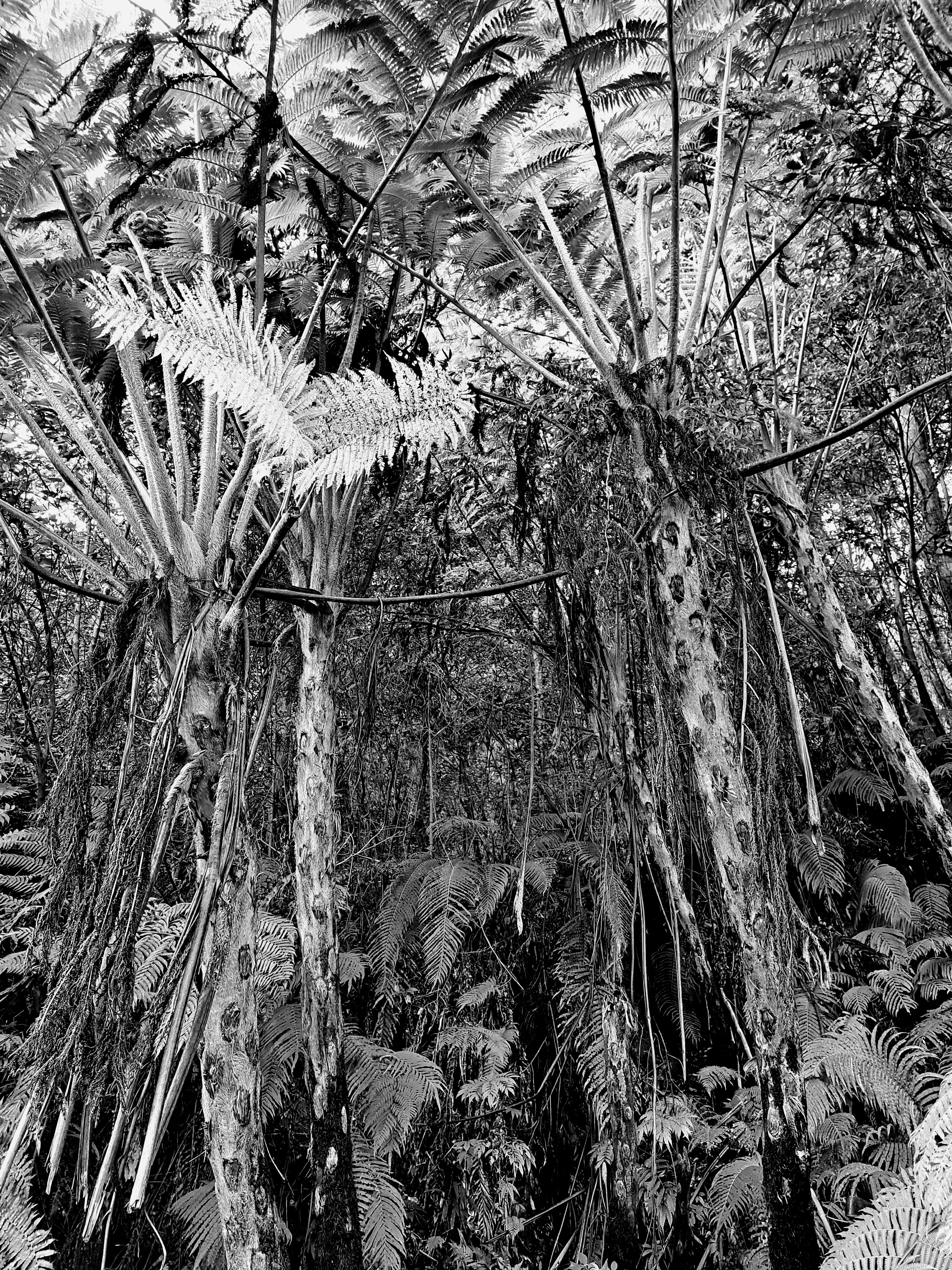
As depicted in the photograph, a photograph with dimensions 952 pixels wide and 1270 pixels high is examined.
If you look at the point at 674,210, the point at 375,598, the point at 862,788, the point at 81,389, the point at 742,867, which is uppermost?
the point at 674,210

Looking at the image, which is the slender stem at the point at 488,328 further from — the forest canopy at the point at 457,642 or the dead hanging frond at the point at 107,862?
the dead hanging frond at the point at 107,862

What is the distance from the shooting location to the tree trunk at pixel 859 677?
3674 mm

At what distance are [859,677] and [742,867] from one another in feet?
7.68

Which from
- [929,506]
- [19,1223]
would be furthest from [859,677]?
[19,1223]

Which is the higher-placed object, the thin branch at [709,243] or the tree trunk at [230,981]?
the thin branch at [709,243]

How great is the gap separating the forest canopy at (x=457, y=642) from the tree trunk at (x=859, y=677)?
0.03 m

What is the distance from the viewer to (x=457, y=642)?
503cm

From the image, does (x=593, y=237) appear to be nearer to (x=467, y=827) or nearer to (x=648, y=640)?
(x=648, y=640)

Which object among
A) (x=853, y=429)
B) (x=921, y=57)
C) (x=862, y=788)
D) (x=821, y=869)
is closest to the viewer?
(x=921, y=57)

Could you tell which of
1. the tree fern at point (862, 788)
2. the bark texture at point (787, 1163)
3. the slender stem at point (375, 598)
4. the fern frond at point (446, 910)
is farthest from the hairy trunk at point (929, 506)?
the bark texture at point (787, 1163)

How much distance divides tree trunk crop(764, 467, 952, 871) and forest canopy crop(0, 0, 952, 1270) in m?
0.03

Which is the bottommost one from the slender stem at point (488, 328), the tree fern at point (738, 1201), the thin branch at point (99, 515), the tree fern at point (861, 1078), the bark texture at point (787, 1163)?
the tree fern at point (738, 1201)

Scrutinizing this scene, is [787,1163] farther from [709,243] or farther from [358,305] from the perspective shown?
[358,305]

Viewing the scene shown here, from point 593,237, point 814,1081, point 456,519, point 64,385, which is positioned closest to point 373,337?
point 593,237
